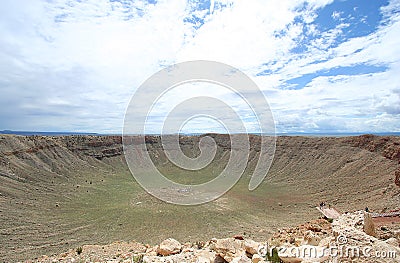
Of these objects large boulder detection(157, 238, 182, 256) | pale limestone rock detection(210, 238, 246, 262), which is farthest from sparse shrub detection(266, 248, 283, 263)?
large boulder detection(157, 238, 182, 256)

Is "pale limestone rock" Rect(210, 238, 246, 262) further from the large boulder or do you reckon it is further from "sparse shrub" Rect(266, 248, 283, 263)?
the large boulder

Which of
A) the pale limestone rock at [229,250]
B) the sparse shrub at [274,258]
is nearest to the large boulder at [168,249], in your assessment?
the pale limestone rock at [229,250]

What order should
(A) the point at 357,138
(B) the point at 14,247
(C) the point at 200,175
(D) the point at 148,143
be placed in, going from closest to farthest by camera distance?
(B) the point at 14,247 < (A) the point at 357,138 < (C) the point at 200,175 < (D) the point at 148,143

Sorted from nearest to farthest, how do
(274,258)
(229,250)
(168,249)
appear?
(274,258)
(229,250)
(168,249)

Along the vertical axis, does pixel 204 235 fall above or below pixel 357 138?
below

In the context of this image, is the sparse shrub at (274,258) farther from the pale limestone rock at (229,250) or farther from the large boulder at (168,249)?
the large boulder at (168,249)

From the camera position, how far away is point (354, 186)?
1529 inches

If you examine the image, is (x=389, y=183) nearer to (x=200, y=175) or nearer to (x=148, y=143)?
(x=200, y=175)

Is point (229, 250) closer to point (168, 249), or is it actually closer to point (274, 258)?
point (274, 258)

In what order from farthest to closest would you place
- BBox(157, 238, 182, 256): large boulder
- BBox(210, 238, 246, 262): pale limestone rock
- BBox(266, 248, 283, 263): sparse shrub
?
BBox(157, 238, 182, 256): large boulder, BBox(210, 238, 246, 262): pale limestone rock, BBox(266, 248, 283, 263): sparse shrub

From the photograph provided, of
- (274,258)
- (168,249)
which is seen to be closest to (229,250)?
(274,258)

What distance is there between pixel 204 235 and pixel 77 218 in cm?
1516

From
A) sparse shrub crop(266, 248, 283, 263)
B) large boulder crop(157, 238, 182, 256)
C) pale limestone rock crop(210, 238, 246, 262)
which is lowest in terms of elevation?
large boulder crop(157, 238, 182, 256)

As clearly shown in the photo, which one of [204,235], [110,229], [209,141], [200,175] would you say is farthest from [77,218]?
Result: [209,141]
